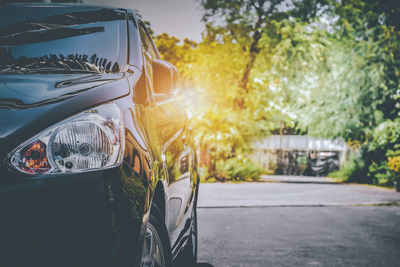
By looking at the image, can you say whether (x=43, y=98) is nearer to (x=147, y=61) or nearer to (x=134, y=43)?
(x=134, y=43)

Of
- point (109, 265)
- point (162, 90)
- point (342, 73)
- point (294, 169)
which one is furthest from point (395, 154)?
point (109, 265)

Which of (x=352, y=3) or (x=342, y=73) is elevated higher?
(x=352, y=3)

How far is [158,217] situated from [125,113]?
62 centimetres

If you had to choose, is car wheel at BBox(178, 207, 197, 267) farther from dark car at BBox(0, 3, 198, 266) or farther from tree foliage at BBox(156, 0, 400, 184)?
tree foliage at BBox(156, 0, 400, 184)

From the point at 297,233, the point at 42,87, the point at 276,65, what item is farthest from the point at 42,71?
the point at 276,65

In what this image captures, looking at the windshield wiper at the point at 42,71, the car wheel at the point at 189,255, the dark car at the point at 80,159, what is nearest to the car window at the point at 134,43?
the dark car at the point at 80,159

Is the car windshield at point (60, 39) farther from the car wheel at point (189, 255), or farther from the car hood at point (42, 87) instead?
the car wheel at point (189, 255)

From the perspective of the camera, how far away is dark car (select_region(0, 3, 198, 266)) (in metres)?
1.30

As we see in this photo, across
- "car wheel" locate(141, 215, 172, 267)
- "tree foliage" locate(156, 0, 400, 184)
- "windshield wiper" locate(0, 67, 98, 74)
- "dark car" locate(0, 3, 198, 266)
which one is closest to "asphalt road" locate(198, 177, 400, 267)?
"car wheel" locate(141, 215, 172, 267)

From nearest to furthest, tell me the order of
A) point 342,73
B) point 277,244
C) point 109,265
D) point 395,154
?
point 109,265, point 277,244, point 395,154, point 342,73

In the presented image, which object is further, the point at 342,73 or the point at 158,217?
the point at 342,73

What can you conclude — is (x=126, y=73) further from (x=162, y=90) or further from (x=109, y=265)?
(x=109, y=265)

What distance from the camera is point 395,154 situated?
46.0 feet

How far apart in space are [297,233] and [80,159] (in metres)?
4.50
